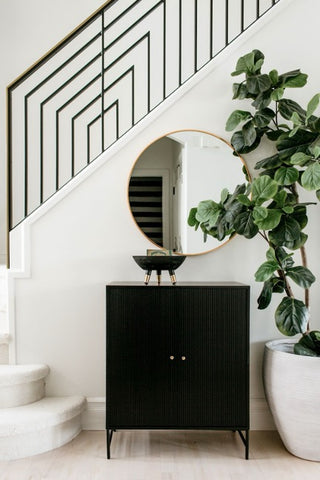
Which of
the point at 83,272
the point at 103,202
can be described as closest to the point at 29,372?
the point at 83,272

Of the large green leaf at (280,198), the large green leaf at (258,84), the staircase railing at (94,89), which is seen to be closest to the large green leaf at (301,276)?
the large green leaf at (280,198)

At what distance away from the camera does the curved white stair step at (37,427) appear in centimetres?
247

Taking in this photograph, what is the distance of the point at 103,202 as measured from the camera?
9.59 feet

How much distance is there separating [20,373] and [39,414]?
0.82ft

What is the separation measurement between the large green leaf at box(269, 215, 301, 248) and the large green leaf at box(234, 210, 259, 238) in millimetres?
117

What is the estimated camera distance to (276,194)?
2.48 metres

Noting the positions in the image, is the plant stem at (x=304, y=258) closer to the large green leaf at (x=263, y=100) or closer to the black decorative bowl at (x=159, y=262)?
the large green leaf at (x=263, y=100)

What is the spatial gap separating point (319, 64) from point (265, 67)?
1.08 feet

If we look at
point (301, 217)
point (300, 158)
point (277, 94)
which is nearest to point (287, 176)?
point (300, 158)

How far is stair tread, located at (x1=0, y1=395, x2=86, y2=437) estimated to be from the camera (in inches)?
97.3

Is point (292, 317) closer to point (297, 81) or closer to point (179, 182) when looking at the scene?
point (179, 182)

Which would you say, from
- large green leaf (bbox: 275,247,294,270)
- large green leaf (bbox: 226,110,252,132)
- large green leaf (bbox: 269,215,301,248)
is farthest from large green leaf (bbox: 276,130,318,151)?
→ large green leaf (bbox: 275,247,294,270)

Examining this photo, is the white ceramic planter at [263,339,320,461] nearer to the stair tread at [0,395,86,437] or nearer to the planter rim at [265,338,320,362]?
the planter rim at [265,338,320,362]

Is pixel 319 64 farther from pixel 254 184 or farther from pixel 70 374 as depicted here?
pixel 70 374
